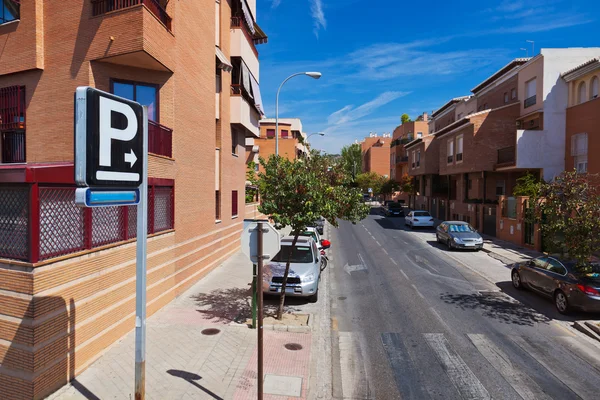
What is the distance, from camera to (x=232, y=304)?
11062 millimetres

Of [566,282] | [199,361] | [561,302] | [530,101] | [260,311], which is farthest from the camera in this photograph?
[530,101]

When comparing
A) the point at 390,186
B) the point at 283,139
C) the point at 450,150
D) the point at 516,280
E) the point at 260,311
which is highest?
the point at 283,139

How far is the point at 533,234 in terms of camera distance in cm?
2230

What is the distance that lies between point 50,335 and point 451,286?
12357 mm

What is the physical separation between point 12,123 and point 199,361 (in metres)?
9.24

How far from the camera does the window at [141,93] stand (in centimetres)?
1085

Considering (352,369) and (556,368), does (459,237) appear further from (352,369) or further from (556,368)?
(352,369)

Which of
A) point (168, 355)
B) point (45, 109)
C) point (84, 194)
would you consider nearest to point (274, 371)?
point (168, 355)

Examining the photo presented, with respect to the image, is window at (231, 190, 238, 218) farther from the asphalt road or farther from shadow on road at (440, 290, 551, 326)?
shadow on road at (440, 290, 551, 326)

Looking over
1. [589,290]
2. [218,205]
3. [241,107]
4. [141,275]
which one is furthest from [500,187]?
[141,275]

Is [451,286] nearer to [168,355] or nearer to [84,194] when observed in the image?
[168,355]

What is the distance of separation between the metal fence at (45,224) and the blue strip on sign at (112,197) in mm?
1947

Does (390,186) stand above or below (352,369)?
above

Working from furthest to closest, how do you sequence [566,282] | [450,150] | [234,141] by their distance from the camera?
1. [450,150]
2. [234,141]
3. [566,282]
